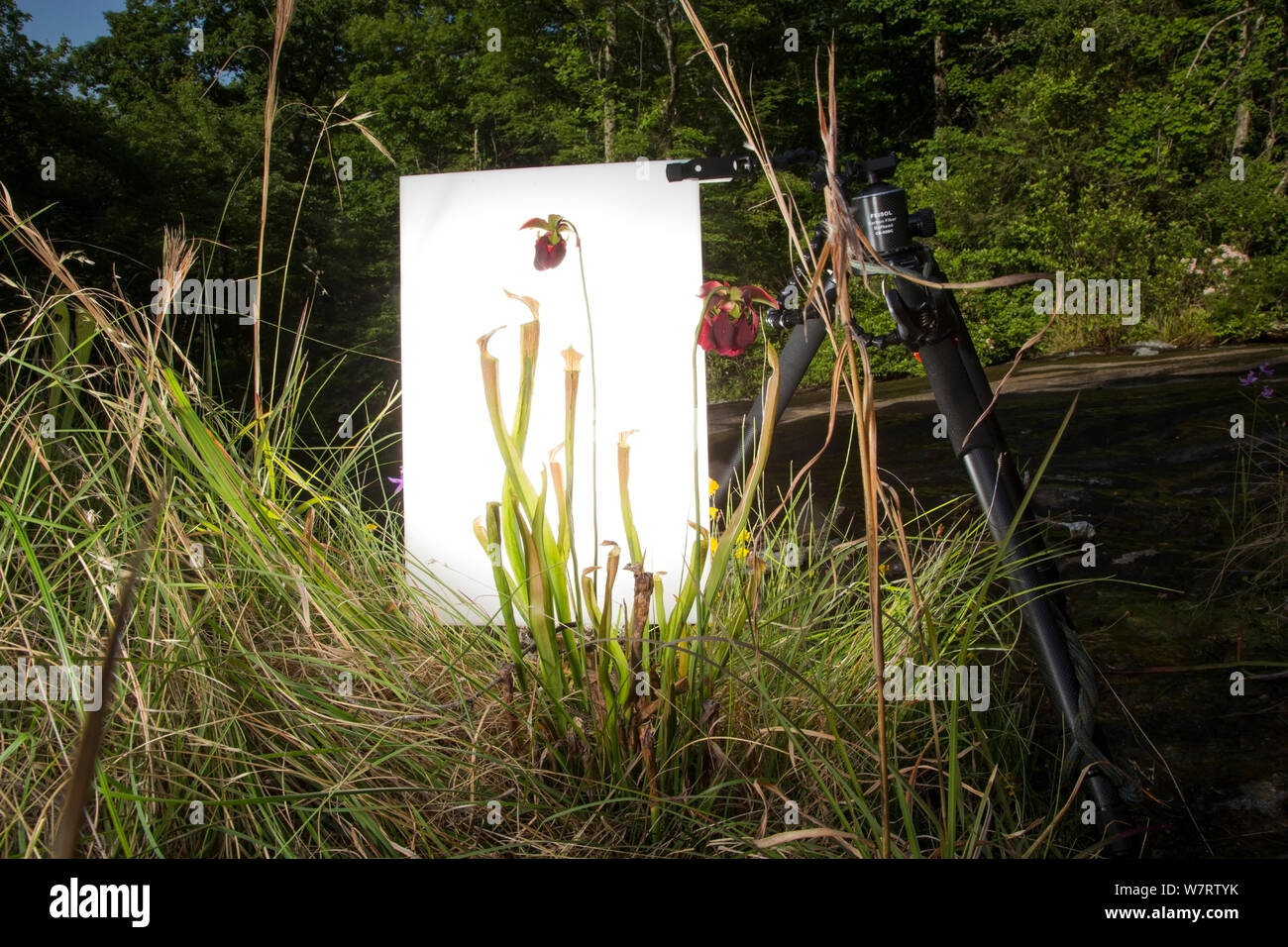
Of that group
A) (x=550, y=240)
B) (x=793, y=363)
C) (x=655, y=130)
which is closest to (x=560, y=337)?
(x=550, y=240)

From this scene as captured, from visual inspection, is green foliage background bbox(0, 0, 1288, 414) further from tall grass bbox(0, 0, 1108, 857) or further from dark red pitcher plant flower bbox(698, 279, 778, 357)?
tall grass bbox(0, 0, 1108, 857)

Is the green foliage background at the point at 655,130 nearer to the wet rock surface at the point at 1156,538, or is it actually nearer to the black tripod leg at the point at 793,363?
the black tripod leg at the point at 793,363

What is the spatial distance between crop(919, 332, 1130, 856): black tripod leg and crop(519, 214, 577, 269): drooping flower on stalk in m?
0.31

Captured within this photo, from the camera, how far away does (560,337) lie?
2.28ft

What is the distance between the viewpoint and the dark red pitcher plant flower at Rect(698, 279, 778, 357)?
65 cm

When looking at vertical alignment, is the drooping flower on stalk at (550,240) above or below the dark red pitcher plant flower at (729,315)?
above

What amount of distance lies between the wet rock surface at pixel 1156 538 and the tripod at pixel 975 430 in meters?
0.09

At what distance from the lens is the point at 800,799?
1.97ft

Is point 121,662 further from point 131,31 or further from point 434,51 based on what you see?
point 434,51

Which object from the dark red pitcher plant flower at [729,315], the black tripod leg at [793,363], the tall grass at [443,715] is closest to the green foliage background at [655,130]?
the black tripod leg at [793,363]

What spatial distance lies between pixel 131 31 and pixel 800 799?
105 cm

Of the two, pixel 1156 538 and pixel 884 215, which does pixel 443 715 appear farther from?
pixel 1156 538

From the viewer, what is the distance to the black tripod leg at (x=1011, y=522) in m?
0.60
